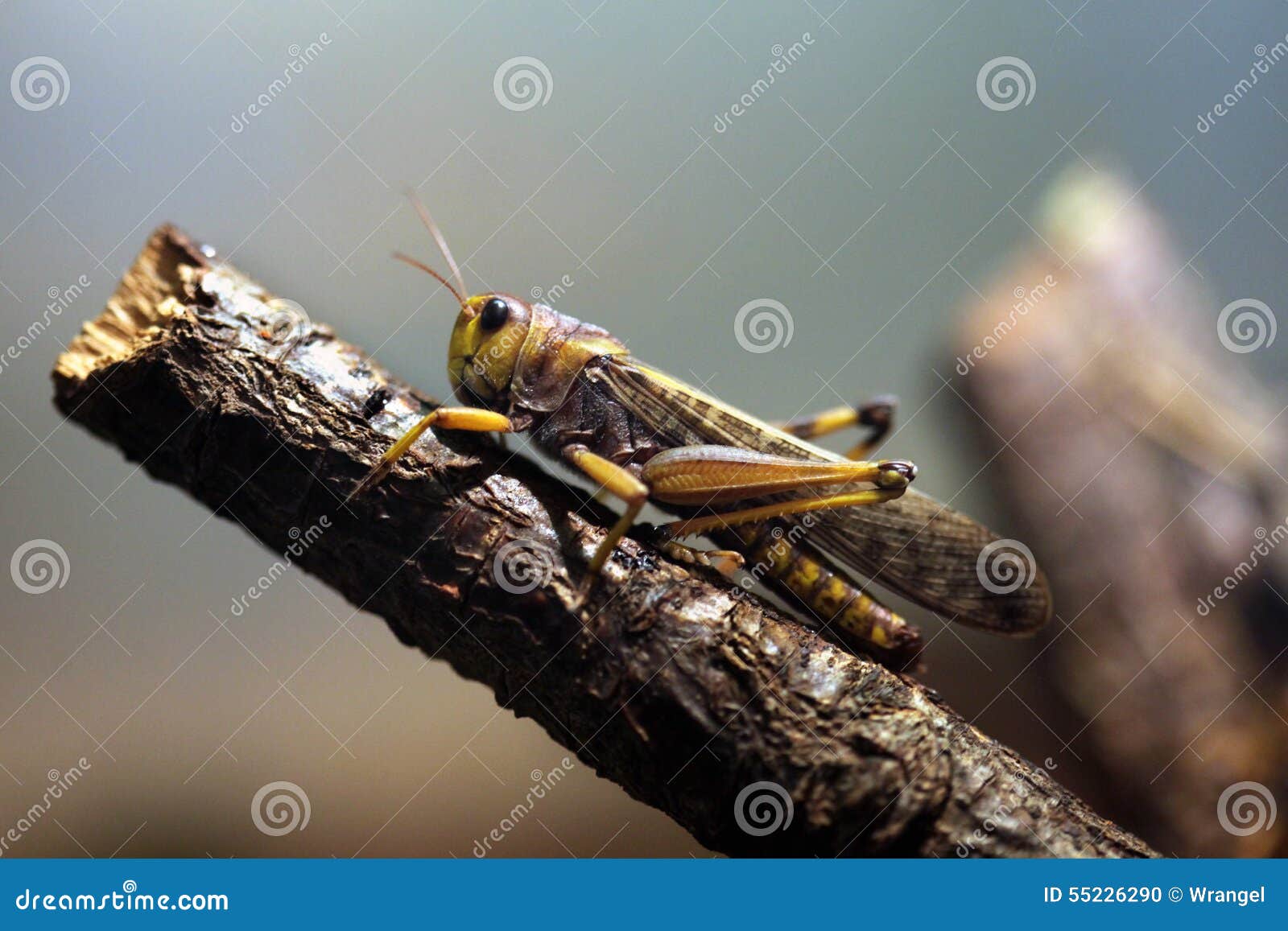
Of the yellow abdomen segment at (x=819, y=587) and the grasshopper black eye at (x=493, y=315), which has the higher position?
the yellow abdomen segment at (x=819, y=587)

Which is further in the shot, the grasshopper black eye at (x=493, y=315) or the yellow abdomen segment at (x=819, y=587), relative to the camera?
the grasshopper black eye at (x=493, y=315)

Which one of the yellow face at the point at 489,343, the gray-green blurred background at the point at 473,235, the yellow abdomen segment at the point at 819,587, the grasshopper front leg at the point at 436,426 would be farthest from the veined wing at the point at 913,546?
the gray-green blurred background at the point at 473,235

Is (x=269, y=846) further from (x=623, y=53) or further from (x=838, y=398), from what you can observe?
(x=623, y=53)

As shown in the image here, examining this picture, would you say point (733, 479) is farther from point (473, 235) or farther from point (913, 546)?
point (473, 235)

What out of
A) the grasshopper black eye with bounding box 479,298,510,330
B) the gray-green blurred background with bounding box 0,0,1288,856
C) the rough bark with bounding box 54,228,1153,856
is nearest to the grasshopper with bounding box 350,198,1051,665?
the grasshopper black eye with bounding box 479,298,510,330

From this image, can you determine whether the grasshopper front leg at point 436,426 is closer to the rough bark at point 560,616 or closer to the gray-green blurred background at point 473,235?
the rough bark at point 560,616

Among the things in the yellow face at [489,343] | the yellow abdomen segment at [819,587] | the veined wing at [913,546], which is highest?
the veined wing at [913,546]

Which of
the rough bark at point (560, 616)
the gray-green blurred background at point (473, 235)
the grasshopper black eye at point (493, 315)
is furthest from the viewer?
the gray-green blurred background at point (473, 235)

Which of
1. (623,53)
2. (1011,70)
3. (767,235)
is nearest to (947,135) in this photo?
(1011,70)

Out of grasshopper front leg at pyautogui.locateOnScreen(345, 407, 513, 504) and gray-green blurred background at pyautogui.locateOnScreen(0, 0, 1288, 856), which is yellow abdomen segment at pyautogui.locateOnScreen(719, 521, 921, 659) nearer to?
grasshopper front leg at pyautogui.locateOnScreen(345, 407, 513, 504)
